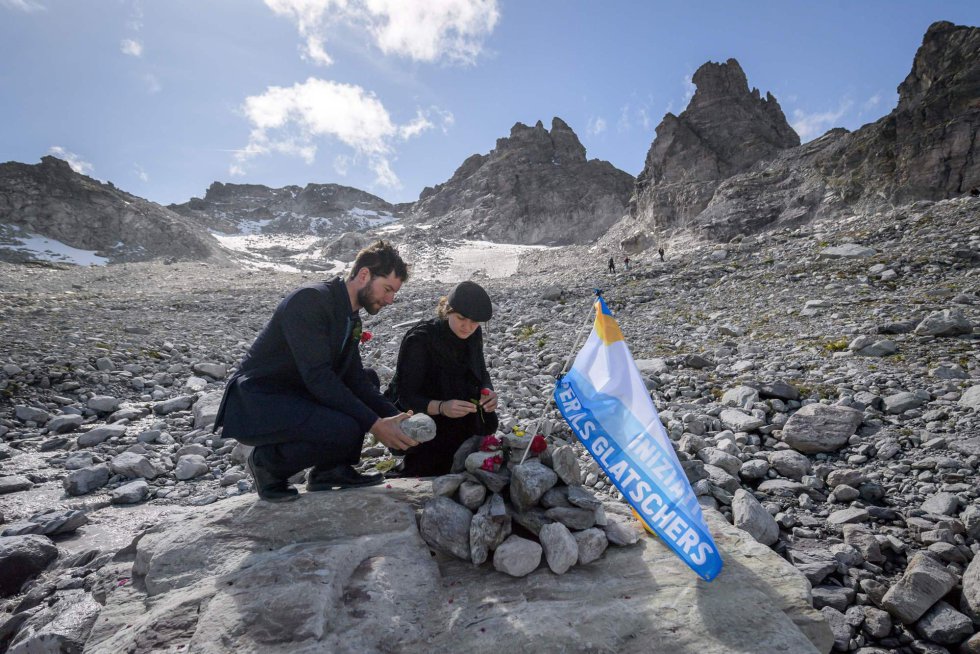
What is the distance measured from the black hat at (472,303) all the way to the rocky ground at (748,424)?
3.67 feet

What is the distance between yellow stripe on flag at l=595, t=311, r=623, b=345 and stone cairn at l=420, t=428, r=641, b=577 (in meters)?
0.93

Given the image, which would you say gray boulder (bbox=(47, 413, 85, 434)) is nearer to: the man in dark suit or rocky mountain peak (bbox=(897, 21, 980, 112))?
the man in dark suit

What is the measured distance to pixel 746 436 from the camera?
538 cm

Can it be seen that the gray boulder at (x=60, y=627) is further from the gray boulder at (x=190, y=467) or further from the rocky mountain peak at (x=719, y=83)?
the rocky mountain peak at (x=719, y=83)

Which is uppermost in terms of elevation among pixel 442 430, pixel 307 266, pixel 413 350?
pixel 307 266

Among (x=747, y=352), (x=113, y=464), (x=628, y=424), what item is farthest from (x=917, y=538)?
(x=113, y=464)

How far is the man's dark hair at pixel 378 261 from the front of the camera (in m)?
3.94

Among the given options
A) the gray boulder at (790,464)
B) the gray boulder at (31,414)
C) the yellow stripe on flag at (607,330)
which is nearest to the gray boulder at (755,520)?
the gray boulder at (790,464)

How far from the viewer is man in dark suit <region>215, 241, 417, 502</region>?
3.55 m

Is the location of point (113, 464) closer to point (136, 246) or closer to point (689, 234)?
point (689, 234)

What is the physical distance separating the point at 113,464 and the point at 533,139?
492ft

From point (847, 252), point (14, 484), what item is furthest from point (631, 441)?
point (847, 252)

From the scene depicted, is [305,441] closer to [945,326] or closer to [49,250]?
[945,326]

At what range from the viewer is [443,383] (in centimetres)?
494
